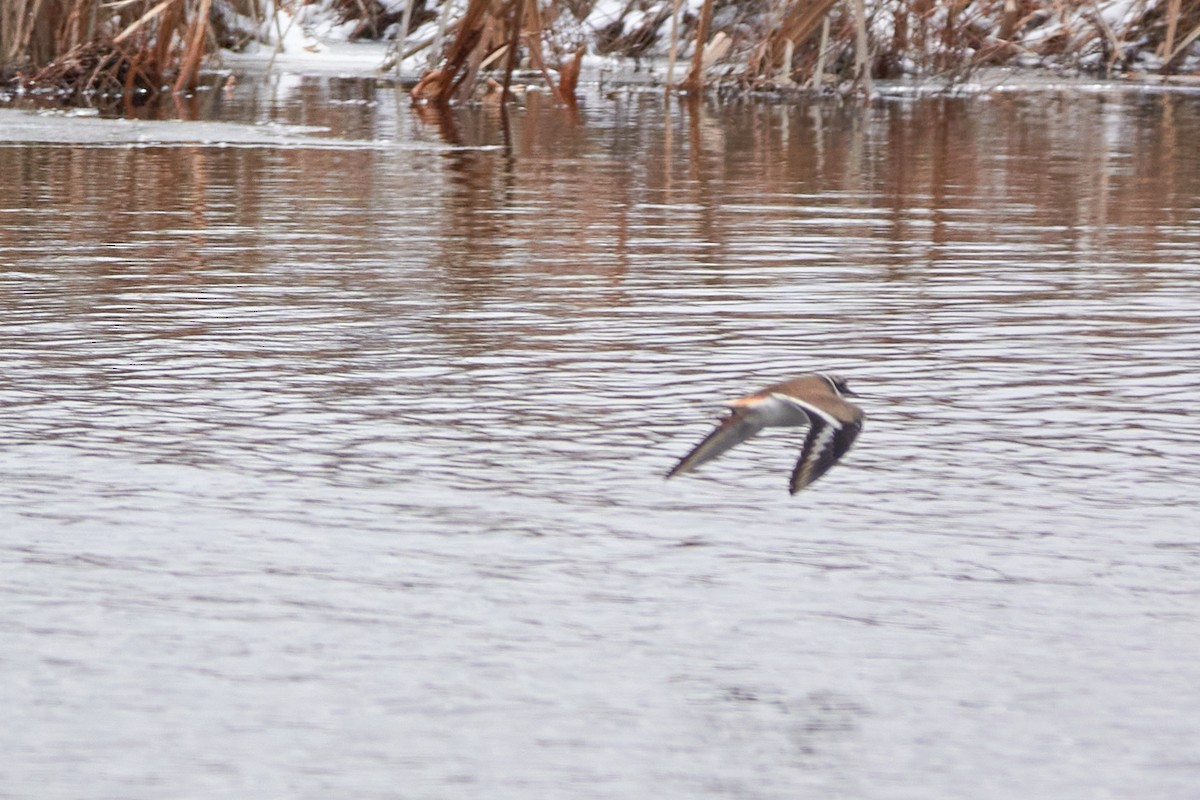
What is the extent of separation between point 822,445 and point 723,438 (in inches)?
23.5

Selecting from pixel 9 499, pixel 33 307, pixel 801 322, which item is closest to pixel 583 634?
pixel 9 499

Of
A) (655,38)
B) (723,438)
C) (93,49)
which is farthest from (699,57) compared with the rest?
(723,438)

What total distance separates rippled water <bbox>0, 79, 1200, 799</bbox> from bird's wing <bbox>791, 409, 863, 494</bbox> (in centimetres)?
18

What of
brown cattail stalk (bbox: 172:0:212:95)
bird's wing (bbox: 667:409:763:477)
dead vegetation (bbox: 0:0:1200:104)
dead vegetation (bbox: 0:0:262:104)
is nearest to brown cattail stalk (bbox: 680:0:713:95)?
dead vegetation (bbox: 0:0:1200:104)

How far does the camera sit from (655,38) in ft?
118

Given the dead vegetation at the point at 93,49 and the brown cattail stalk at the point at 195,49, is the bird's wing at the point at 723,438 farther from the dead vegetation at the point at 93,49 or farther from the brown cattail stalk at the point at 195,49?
the dead vegetation at the point at 93,49

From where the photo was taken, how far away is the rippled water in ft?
13.1

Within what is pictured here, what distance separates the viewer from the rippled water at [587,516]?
13.1 ft

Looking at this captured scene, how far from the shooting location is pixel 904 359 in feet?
26.5

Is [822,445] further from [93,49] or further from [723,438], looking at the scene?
[93,49]

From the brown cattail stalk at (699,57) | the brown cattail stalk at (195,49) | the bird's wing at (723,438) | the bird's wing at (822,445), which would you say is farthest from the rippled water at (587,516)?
the brown cattail stalk at (195,49)

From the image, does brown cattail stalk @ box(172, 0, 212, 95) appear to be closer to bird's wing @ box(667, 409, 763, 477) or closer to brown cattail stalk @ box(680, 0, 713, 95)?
brown cattail stalk @ box(680, 0, 713, 95)

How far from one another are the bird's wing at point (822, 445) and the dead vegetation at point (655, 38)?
61.9ft

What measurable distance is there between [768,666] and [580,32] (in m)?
30.3
